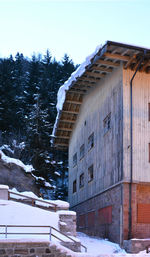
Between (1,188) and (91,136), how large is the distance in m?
9.51

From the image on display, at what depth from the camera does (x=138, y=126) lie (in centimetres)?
1984

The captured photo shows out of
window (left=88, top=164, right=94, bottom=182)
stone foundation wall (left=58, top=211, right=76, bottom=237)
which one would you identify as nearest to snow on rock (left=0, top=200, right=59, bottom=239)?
stone foundation wall (left=58, top=211, right=76, bottom=237)

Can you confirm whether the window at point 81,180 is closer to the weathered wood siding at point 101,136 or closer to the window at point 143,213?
the weathered wood siding at point 101,136

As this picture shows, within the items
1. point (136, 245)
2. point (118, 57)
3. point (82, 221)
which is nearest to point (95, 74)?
point (118, 57)

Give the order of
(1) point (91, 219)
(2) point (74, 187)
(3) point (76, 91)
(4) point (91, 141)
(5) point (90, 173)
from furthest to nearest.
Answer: (2) point (74, 187) < (3) point (76, 91) < (4) point (91, 141) < (5) point (90, 173) < (1) point (91, 219)

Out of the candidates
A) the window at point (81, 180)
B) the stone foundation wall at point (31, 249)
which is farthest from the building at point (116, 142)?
the stone foundation wall at point (31, 249)

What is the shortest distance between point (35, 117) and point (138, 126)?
16.5m

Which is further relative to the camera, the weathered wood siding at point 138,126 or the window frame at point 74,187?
the window frame at point 74,187

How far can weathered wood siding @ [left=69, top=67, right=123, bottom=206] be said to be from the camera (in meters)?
20.3

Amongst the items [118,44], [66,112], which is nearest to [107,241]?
[118,44]

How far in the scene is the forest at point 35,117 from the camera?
107 ft

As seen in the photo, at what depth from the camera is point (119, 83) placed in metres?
20.6

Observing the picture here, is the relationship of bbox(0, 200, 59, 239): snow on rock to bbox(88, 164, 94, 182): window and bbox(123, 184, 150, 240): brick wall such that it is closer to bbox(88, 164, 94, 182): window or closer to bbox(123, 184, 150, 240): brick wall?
bbox(123, 184, 150, 240): brick wall

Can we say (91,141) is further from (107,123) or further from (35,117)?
(35,117)
